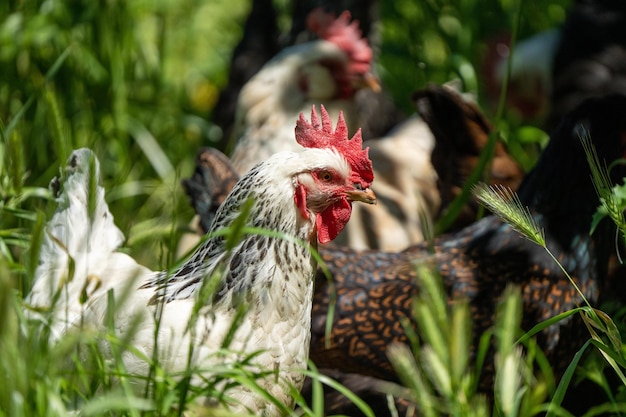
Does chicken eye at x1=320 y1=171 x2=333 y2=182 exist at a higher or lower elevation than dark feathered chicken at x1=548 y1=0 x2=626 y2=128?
higher

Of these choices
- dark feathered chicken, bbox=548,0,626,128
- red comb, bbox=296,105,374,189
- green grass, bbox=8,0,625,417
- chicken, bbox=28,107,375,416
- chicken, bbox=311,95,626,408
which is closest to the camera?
green grass, bbox=8,0,625,417

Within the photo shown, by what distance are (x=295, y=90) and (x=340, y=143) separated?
1.86 m

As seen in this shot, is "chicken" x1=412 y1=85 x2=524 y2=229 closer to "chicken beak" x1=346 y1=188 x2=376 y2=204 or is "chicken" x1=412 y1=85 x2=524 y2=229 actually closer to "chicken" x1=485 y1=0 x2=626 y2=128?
"chicken" x1=485 y1=0 x2=626 y2=128

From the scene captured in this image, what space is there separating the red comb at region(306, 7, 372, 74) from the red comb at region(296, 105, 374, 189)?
198 centimetres

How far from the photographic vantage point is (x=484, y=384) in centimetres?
304

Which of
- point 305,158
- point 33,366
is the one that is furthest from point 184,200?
point 33,366

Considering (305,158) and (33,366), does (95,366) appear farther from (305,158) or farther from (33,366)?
(305,158)

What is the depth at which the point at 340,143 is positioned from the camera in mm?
2549

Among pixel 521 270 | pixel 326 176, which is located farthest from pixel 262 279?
pixel 521 270

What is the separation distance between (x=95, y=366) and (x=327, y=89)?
2.66m

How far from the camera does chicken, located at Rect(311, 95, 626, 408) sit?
3.12m

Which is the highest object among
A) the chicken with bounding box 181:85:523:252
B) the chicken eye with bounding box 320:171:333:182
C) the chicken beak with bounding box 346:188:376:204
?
the chicken eye with bounding box 320:171:333:182

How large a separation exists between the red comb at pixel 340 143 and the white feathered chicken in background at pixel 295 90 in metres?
1.52

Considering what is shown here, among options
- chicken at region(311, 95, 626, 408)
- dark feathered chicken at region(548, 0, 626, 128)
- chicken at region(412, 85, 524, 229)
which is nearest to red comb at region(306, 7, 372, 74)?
chicken at region(412, 85, 524, 229)
